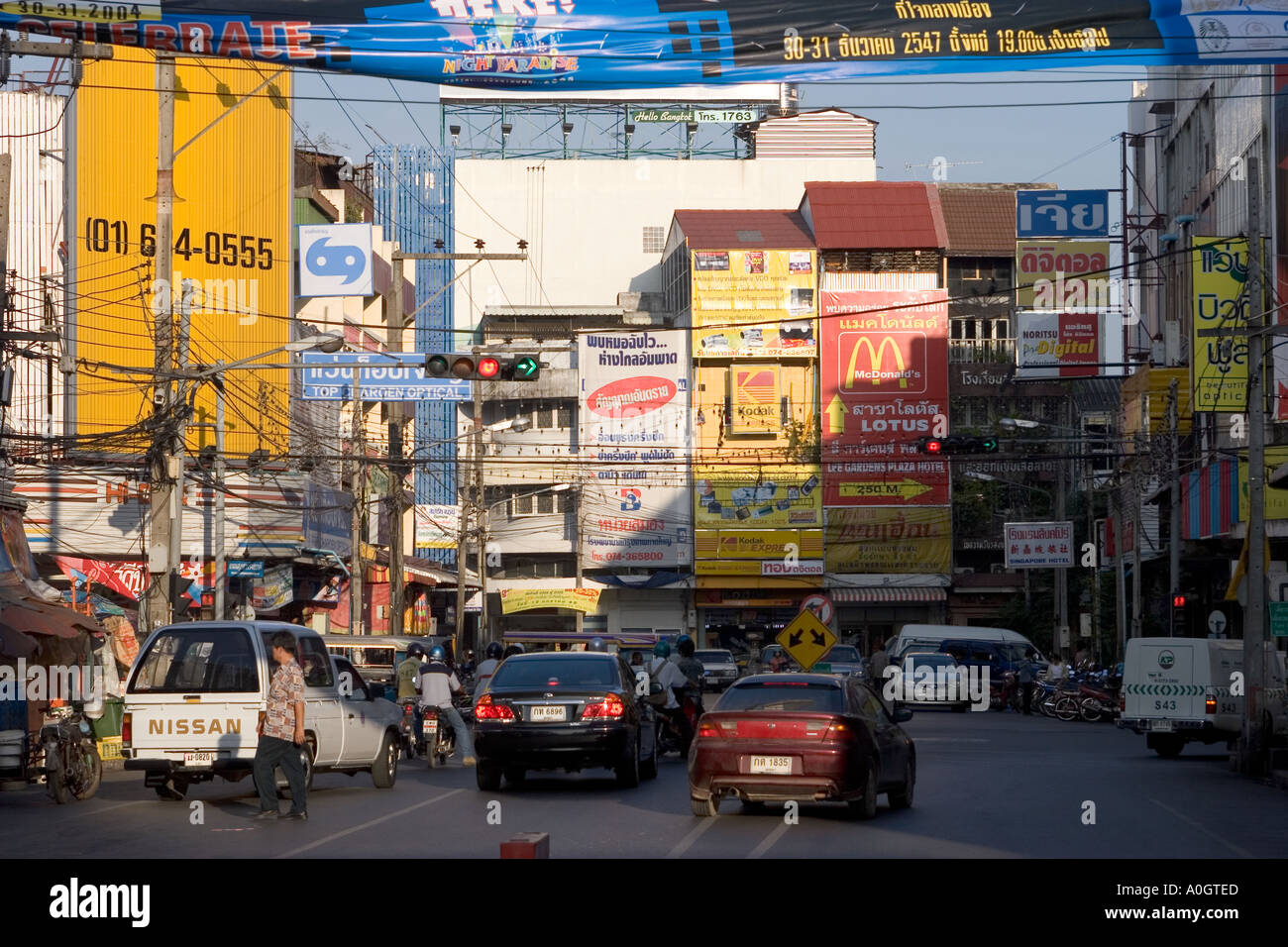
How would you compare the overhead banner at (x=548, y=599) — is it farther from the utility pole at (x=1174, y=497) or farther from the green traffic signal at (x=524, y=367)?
the green traffic signal at (x=524, y=367)

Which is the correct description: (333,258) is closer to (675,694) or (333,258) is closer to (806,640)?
(806,640)

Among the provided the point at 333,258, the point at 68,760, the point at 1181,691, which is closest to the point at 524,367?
the point at 68,760

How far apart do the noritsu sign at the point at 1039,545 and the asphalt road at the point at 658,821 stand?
109ft

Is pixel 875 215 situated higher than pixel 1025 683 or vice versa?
pixel 875 215

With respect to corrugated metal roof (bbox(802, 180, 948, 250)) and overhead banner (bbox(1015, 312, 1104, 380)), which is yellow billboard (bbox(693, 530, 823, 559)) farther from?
overhead banner (bbox(1015, 312, 1104, 380))

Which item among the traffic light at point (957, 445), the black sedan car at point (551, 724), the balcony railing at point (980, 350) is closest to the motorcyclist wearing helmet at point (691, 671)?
the black sedan car at point (551, 724)

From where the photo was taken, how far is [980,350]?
255 ft

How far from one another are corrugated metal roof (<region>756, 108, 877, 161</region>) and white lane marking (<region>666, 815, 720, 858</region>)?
73195mm

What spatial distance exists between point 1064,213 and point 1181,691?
23393 millimetres

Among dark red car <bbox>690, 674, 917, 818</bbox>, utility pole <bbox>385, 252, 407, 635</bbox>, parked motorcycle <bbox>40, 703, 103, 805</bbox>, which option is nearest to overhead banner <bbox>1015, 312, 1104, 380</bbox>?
utility pole <bbox>385, 252, 407, 635</bbox>

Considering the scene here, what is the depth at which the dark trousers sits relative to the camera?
55.3 ft

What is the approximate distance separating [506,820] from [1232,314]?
94.0ft
